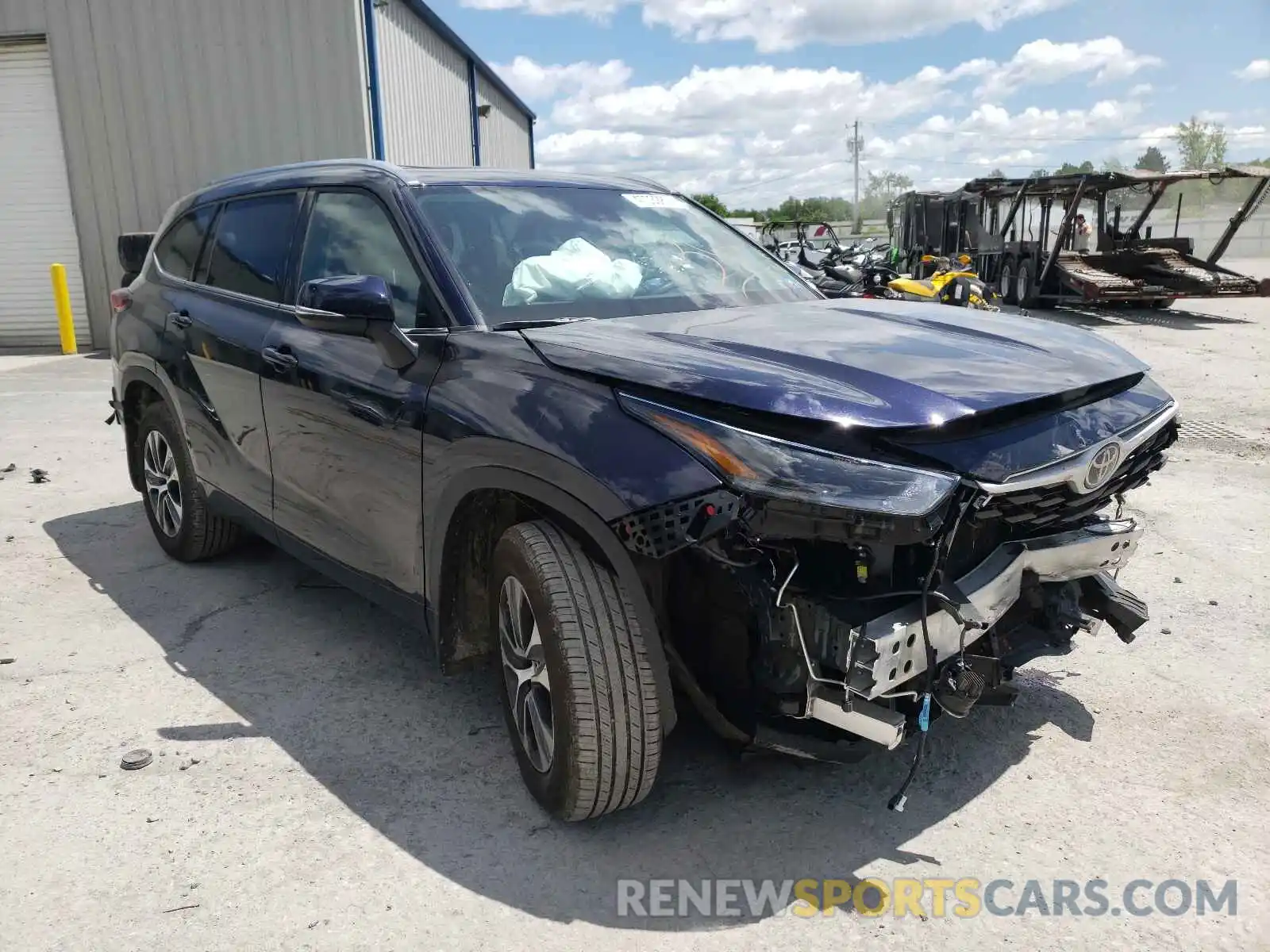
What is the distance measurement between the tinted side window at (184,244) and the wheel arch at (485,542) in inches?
99.0

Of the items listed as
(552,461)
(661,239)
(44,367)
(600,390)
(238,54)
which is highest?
(238,54)

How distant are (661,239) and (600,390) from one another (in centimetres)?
141

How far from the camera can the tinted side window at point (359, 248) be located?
125 inches

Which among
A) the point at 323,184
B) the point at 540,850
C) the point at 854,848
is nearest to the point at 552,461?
the point at 540,850

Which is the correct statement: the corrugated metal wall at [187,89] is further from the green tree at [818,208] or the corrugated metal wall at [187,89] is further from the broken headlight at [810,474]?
the green tree at [818,208]

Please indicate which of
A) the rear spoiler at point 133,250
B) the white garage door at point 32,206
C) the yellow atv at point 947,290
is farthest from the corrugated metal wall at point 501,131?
the rear spoiler at point 133,250

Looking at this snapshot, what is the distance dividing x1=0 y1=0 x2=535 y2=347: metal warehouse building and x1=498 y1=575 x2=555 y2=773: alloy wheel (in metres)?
11.5

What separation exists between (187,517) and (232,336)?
1151 millimetres

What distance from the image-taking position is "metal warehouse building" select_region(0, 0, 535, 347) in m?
12.9

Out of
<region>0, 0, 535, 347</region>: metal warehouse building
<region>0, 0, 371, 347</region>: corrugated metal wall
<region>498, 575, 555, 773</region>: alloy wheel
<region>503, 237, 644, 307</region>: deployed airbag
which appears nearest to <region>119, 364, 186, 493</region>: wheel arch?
<region>503, 237, 644, 307</region>: deployed airbag

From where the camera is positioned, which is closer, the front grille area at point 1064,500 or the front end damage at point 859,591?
the front end damage at point 859,591

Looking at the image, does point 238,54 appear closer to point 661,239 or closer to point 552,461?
point 661,239

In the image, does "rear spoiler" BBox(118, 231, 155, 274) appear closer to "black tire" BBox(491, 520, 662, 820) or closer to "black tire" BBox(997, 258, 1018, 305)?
"black tire" BBox(491, 520, 662, 820)

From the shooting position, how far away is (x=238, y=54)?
13.0 metres
